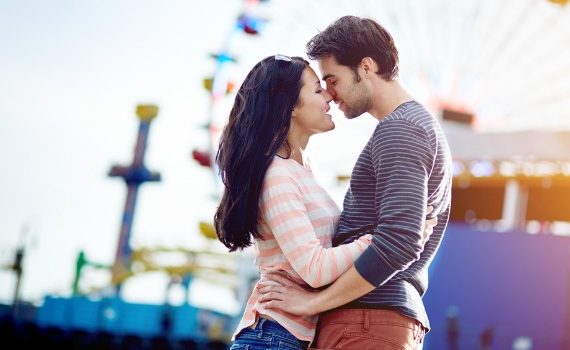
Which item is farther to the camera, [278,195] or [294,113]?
[294,113]

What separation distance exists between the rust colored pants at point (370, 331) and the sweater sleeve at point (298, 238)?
10 cm

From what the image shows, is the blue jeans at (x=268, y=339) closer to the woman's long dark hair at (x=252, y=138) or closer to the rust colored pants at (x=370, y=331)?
the rust colored pants at (x=370, y=331)

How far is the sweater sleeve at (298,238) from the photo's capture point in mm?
2367

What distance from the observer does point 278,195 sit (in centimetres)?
243

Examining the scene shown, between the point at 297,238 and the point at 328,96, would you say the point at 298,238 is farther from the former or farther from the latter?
the point at 328,96

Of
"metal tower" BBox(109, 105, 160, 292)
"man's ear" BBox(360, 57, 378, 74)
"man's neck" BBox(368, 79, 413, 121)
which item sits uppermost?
"metal tower" BBox(109, 105, 160, 292)

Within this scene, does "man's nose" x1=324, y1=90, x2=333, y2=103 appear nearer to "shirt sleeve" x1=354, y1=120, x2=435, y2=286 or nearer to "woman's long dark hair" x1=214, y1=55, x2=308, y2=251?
"woman's long dark hair" x1=214, y1=55, x2=308, y2=251

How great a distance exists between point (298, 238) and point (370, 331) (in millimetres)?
270

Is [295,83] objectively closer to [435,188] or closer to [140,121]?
[435,188]

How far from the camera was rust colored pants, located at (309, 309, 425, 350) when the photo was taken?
2328 mm

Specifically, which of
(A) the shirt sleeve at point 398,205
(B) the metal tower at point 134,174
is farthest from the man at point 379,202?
(B) the metal tower at point 134,174

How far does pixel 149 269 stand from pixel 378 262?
31.2 m

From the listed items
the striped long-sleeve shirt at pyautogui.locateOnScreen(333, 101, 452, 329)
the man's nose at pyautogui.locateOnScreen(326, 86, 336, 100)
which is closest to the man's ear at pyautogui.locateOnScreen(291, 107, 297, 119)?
the man's nose at pyautogui.locateOnScreen(326, 86, 336, 100)

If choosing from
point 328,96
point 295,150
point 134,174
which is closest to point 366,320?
point 295,150
